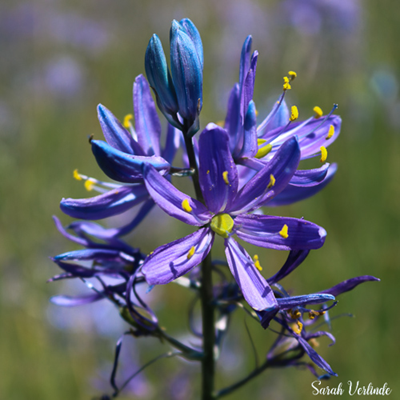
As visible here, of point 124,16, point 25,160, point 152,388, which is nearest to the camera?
point 152,388

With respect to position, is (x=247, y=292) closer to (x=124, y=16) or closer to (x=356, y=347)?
(x=356, y=347)

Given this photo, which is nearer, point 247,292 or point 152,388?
point 247,292

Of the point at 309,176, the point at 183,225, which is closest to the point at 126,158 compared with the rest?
the point at 309,176

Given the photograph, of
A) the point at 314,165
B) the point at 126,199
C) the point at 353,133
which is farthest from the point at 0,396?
the point at 353,133
